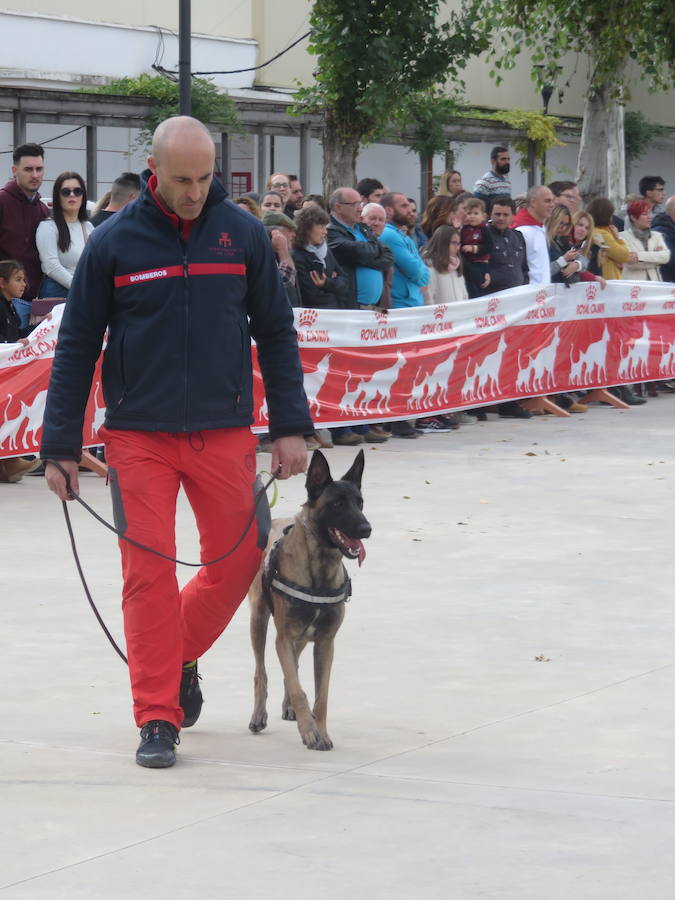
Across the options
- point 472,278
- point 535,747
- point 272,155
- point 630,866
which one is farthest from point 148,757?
point 272,155

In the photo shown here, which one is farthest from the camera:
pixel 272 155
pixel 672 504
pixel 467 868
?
pixel 272 155

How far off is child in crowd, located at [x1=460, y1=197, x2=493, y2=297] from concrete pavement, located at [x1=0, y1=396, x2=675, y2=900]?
5.56 meters

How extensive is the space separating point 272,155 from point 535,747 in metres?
33.4

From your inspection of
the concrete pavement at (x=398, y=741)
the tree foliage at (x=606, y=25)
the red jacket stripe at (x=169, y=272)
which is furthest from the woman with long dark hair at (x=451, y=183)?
the red jacket stripe at (x=169, y=272)

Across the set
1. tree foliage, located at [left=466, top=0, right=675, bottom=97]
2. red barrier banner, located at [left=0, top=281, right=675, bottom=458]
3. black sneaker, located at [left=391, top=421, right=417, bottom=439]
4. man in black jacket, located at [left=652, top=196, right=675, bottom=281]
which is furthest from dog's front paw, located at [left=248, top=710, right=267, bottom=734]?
tree foliage, located at [left=466, top=0, right=675, bottom=97]

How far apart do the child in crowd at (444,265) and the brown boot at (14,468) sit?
4.78 meters

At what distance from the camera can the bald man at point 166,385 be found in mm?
5234

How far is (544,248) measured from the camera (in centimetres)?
1622

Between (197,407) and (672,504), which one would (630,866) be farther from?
(672,504)

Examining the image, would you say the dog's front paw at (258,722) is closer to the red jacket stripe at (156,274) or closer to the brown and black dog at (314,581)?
the brown and black dog at (314,581)

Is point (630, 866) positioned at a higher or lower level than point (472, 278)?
lower

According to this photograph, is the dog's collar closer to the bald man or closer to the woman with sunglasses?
the bald man

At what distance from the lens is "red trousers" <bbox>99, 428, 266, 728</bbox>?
5.26 meters

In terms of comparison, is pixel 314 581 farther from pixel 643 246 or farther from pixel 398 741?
pixel 643 246
